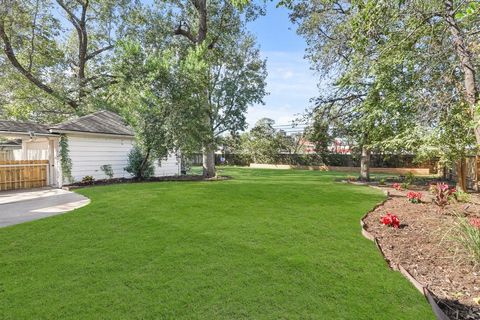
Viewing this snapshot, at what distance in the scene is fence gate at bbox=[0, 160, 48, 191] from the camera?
1073 centimetres

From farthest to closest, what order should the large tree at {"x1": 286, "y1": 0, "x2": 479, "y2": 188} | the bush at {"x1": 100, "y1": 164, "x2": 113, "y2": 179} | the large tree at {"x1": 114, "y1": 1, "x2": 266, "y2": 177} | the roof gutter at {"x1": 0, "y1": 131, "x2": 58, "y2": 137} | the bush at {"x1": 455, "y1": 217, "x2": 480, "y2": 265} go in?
the bush at {"x1": 100, "y1": 164, "x2": 113, "y2": 179} < the large tree at {"x1": 114, "y1": 1, "x2": 266, "y2": 177} < the roof gutter at {"x1": 0, "y1": 131, "x2": 58, "y2": 137} < the large tree at {"x1": 286, "y1": 0, "x2": 479, "y2": 188} < the bush at {"x1": 455, "y1": 217, "x2": 480, "y2": 265}

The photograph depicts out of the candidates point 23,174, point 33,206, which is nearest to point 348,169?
point 33,206

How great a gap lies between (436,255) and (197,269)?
11.2 ft

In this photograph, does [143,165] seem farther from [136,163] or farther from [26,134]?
[26,134]

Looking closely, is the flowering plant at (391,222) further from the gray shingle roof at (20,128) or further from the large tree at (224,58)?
the gray shingle roof at (20,128)

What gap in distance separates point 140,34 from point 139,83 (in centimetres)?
709

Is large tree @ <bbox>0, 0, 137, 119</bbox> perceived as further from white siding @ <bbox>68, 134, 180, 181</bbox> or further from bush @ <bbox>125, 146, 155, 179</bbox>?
bush @ <bbox>125, 146, 155, 179</bbox>

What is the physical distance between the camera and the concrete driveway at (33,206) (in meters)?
6.15

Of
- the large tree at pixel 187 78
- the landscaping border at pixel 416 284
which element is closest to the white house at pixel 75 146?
the large tree at pixel 187 78

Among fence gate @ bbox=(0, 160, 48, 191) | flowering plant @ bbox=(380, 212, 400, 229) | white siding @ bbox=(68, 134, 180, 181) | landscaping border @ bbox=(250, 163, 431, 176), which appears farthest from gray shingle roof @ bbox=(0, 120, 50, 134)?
landscaping border @ bbox=(250, 163, 431, 176)

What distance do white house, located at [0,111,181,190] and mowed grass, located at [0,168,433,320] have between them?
650cm

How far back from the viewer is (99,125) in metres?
13.2

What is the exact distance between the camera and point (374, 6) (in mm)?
4242

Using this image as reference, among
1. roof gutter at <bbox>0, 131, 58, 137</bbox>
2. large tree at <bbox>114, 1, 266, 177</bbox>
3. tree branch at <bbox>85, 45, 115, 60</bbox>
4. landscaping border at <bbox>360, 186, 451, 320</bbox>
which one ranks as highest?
tree branch at <bbox>85, 45, 115, 60</bbox>
